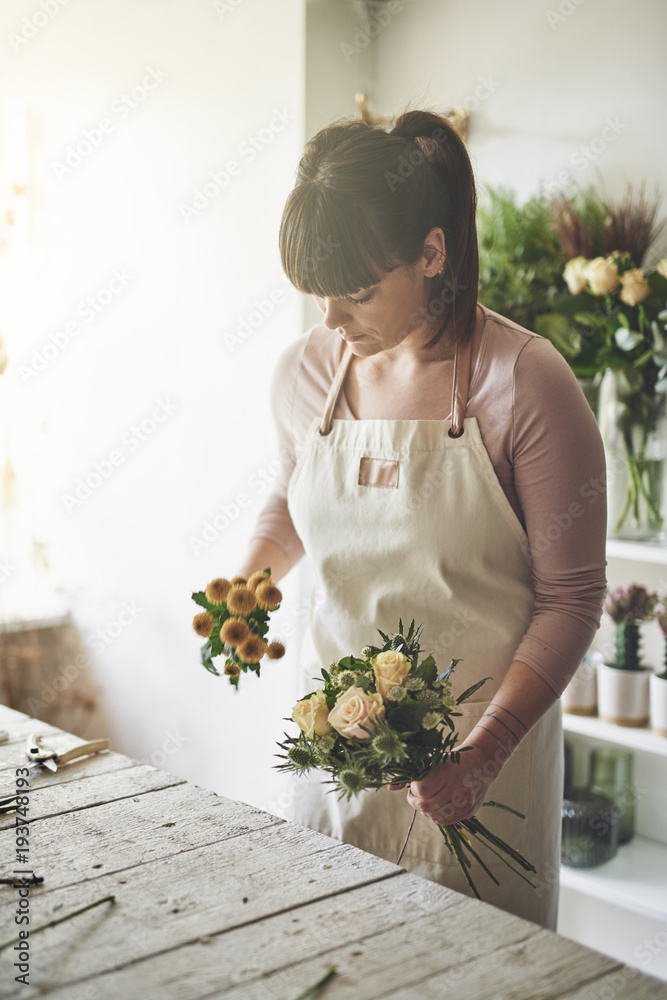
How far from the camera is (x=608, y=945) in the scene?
2539 millimetres

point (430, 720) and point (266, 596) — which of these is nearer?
point (430, 720)

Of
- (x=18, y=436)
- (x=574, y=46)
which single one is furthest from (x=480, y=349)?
(x=18, y=436)

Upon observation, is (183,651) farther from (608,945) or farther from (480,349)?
(480,349)

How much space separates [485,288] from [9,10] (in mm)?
2120

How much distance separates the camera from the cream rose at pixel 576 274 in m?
2.21

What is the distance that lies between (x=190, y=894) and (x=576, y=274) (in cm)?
171

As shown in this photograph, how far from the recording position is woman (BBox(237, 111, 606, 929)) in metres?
1.34

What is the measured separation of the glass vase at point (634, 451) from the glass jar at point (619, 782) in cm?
62

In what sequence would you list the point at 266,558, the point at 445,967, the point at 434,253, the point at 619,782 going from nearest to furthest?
1. the point at 445,967
2. the point at 434,253
3. the point at 266,558
4. the point at 619,782
